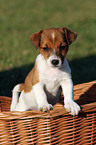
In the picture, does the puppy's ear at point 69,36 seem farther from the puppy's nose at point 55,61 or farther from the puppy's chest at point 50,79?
the puppy's chest at point 50,79

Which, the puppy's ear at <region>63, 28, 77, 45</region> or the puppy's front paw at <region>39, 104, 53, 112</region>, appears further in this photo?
the puppy's ear at <region>63, 28, 77, 45</region>

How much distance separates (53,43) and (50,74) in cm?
44

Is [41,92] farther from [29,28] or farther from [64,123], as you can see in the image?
[29,28]

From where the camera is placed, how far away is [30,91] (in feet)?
10.7

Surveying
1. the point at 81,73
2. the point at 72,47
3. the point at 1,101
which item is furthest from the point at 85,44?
the point at 1,101

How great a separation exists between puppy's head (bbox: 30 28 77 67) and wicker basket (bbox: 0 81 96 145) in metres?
0.58

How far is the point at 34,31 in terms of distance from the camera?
8359mm

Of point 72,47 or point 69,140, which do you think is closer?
point 69,140

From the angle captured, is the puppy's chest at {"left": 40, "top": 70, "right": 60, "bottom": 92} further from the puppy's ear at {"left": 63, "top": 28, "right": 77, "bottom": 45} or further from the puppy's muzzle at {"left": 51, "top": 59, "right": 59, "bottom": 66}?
the puppy's ear at {"left": 63, "top": 28, "right": 77, "bottom": 45}

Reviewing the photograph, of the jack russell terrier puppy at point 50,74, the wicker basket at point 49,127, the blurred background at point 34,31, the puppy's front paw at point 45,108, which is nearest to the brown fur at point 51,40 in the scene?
the jack russell terrier puppy at point 50,74

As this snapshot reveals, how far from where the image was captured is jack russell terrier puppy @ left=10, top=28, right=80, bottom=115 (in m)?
2.78

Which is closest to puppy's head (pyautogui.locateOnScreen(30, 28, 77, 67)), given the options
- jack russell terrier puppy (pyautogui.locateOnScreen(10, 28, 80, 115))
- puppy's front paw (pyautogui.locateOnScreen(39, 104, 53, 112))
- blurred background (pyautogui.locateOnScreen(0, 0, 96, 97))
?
jack russell terrier puppy (pyautogui.locateOnScreen(10, 28, 80, 115))

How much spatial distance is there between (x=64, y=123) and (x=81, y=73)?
3123 millimetres

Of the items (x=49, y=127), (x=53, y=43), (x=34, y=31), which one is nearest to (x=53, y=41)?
(x=53, y=43)
